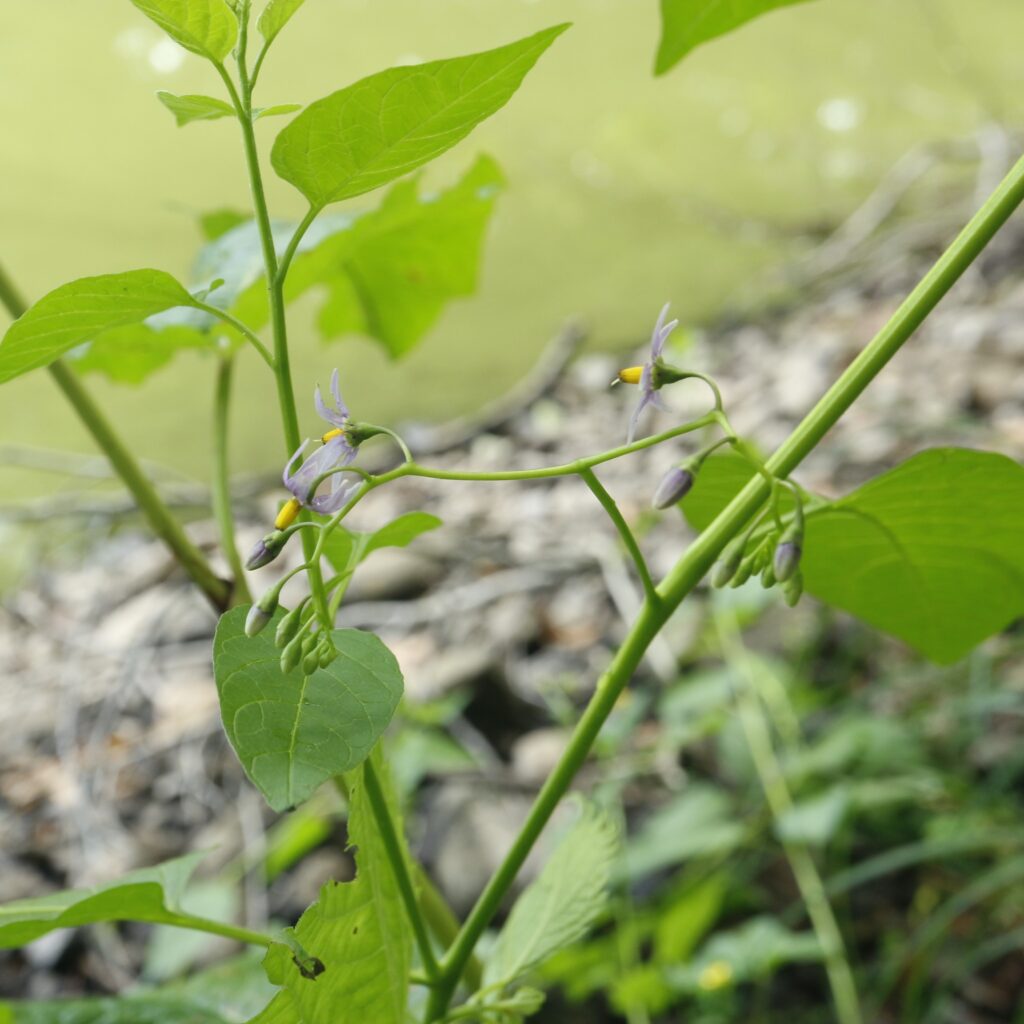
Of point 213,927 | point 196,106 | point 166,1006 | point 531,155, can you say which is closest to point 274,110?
point 196,106

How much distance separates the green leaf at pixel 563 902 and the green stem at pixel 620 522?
5.6 inches

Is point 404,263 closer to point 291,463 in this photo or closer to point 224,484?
point 224,484

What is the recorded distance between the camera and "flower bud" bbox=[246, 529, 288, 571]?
0.26 m

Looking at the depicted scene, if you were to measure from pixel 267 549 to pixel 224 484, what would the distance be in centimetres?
21

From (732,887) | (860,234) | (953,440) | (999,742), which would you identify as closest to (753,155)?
(860,234)

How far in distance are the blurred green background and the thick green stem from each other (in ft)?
5.81

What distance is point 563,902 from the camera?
372 millimetres

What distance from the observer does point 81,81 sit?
7.86 feet

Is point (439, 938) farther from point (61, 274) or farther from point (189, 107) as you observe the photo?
point (61, 274)

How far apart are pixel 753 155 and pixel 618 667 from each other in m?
3.40

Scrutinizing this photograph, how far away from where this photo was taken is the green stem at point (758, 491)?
0.26 meters

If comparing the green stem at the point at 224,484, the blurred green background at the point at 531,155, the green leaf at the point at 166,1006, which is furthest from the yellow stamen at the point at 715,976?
the blurred green background at the point at 531,155

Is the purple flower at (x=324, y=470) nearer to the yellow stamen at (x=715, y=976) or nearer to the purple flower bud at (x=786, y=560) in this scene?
the purple flower bud at (x=786, y=560)

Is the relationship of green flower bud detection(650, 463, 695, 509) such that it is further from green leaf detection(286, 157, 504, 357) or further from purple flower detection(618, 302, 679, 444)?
green leaf detection(286, 157, 504, 357)
